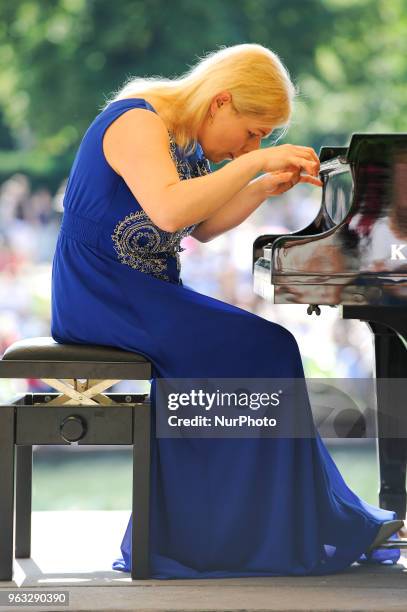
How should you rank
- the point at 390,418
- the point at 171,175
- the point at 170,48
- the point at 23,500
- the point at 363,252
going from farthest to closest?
1. the point at 170,48
2. the point at 390,418
3. the point at 23,500
4. the point at 171,175
5. the point at 363,252

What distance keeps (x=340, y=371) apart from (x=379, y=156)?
439cm

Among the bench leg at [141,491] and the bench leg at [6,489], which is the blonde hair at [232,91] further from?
the bench leg at [6,489]

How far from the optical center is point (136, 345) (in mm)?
2715

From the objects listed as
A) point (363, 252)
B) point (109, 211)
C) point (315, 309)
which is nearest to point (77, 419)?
point (109, 211)

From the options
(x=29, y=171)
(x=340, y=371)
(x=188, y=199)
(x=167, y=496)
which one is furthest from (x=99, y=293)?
(x=29, y=171)

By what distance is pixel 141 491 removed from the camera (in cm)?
262

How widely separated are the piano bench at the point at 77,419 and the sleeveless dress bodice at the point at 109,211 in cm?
28

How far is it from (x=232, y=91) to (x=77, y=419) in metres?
0.88

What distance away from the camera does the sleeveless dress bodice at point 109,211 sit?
2.78 m

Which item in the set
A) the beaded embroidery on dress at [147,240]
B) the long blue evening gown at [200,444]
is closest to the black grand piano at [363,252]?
the long blue evening gown at [200,444]

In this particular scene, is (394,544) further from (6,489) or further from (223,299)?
(223,299)

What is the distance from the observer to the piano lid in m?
2.53

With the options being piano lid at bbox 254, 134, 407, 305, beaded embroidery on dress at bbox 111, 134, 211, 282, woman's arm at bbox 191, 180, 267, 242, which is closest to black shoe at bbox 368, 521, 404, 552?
piano lid at bbox 254, 134, 407, 305

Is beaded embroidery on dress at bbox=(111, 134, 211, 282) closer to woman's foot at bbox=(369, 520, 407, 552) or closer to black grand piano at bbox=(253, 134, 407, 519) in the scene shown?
black grand piano at bbox=(253, 134, 407, 519)
